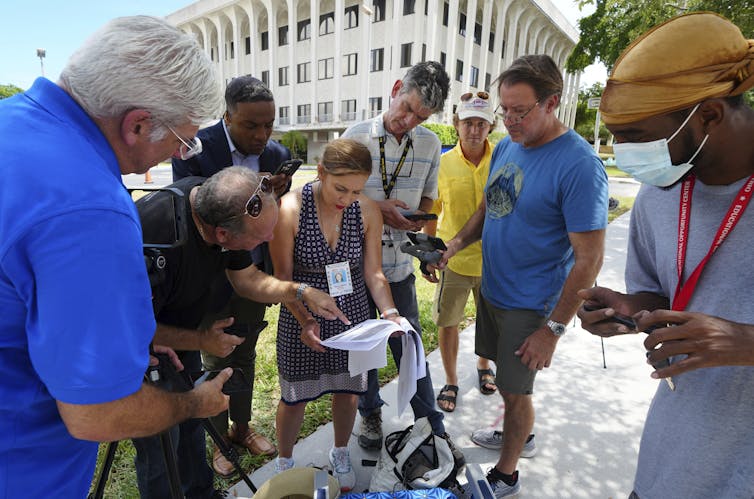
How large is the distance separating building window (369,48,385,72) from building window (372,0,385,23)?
2029 mm

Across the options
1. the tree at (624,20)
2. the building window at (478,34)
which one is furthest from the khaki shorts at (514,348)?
the building window at (478,34)

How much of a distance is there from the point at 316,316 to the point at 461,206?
5.72 feet

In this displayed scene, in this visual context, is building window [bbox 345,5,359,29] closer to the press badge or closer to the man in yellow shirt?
the man in yellow shirt

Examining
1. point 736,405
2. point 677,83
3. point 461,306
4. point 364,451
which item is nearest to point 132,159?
point 677,83

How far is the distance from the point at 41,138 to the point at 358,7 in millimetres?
33571

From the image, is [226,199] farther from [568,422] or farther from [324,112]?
[324,112]

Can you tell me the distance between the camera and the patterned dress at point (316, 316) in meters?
2.21

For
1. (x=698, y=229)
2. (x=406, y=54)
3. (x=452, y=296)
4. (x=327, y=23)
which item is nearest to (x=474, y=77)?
(x=406, y=54)

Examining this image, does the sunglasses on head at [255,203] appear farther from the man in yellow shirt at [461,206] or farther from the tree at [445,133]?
the tree at [445,133]

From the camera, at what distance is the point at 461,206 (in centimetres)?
344

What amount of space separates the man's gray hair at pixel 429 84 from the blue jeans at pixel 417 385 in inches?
46.3

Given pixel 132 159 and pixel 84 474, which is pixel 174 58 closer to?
pixel 132 159

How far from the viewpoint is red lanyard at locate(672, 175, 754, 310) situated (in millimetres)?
1113

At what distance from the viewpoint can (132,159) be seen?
117 cm
